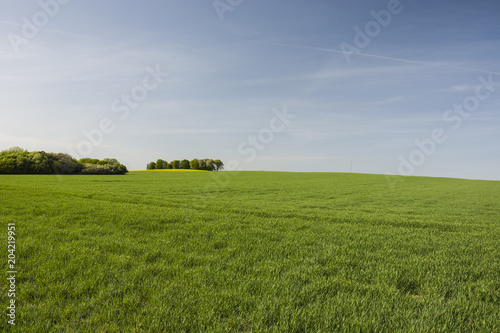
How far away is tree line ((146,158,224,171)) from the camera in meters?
93.2

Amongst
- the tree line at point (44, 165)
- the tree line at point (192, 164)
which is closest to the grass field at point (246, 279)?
the tree line at point (44, 165)

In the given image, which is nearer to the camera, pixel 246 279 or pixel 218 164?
pixel 246 279

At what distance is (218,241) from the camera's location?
7637 millimetres

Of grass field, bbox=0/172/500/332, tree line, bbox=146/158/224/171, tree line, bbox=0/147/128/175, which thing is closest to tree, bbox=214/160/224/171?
tree line, bbox=146/158/224/171

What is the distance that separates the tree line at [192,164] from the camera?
93.2m

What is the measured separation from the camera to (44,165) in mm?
54375

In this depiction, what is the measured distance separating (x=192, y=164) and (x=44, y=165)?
44.7m

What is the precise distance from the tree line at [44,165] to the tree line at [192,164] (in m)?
30.9

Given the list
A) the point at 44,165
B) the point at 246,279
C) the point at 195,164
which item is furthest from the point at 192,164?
the point at 246,279

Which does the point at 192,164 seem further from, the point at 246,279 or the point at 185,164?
the point at 246,279

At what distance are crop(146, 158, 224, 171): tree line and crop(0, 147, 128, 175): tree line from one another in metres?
30.9

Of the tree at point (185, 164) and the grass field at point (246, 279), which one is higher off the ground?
the tree at point (185, 164)

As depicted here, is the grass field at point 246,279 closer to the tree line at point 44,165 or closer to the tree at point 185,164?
the tree line at point 44,165

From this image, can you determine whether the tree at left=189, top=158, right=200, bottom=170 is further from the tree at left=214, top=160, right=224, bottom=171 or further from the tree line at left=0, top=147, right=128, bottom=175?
the tree line at left=0, top=147, right=128, bottom=175
